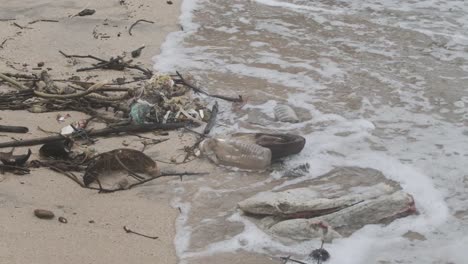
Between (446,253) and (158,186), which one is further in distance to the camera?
(158,186)

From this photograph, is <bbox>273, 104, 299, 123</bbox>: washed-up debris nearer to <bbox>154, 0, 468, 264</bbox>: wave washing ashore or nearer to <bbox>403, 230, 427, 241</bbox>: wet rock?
<bbox>154, 0, 468, 264</bbox>: wave washing ashore

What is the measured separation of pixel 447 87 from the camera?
5.53 meters

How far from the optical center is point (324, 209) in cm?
333

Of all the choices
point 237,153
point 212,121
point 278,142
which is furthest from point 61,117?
point 278,142

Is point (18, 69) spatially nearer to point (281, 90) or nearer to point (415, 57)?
point (281, 90)

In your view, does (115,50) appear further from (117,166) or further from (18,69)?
(117,166)

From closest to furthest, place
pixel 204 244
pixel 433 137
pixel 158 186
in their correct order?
pixel 204 244, pixel 158 186, pixel 433 137

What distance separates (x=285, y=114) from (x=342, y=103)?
0.67m

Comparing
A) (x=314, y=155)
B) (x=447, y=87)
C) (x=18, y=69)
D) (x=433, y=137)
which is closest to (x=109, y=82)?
(x=18, y=69)

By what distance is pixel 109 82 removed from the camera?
509cm

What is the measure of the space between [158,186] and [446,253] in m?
1.74

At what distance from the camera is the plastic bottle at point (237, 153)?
394 centimetres

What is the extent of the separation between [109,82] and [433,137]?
110 inches

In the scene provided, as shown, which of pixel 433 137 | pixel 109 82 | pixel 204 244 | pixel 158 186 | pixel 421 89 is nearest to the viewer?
pixel 204 244
